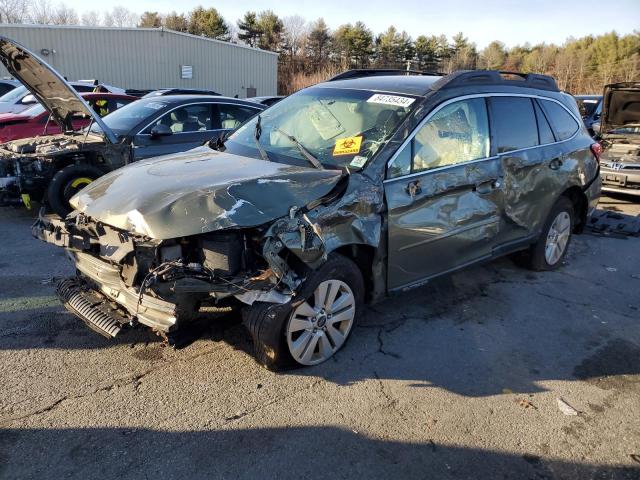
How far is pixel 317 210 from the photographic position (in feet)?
11.0

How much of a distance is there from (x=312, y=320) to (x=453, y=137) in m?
1.88

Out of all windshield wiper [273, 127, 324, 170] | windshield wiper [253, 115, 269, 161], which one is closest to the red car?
windshield wiper [253, 115, 269, 161]

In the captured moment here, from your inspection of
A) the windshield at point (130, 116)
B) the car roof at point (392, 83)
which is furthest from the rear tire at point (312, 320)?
the windshield at point (130, 116)

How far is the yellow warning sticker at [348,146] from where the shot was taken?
3.85 m

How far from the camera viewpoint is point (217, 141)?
15.6ft

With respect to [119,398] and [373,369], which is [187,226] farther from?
[373,369]

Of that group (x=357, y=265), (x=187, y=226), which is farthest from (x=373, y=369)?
(x=187, y=226)

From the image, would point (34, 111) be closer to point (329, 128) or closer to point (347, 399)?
point (329, 128)

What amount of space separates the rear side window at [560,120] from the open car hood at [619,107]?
5.32m

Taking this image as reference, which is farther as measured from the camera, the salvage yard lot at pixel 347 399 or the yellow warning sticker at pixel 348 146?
the yellow warning sticker at pixel 348 146

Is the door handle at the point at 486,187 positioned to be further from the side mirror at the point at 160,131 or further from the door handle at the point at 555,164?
the side mirror at the point at 160,131

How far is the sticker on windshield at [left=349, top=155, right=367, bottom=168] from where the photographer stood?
3723 millimetres

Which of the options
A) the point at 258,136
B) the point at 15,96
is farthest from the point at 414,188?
the point at 15,96

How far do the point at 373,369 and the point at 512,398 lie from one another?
909 mm
